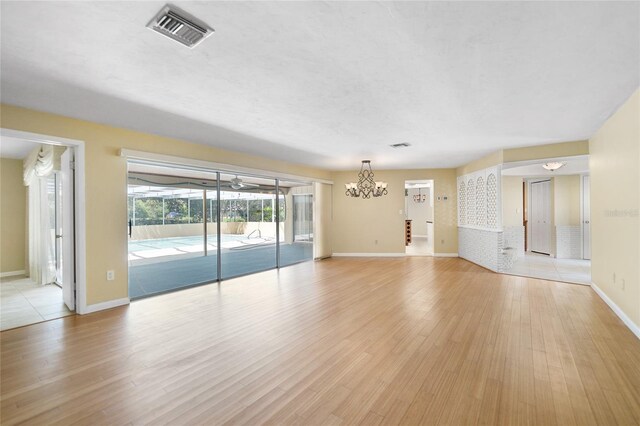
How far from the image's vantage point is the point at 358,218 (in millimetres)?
8570

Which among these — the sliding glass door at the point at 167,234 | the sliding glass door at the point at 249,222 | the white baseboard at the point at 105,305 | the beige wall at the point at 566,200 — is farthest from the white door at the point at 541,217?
the white baseboard at the point at 105,305

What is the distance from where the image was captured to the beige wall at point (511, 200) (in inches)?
320

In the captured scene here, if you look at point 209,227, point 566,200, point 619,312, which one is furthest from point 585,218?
point 209,227

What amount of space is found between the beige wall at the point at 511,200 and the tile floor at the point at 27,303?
9405 mm

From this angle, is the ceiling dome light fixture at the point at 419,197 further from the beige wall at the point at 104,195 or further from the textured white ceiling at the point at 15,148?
the textured white ceiling at the point at 15,148

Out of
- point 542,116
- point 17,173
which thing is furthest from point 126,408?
point 17,173

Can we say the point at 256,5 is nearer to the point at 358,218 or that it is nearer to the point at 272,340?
the point at 272,340

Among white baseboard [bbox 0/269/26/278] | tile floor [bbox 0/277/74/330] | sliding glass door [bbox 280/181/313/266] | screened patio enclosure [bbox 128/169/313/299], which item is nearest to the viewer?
tile floor [bbox 0/277/74/330]

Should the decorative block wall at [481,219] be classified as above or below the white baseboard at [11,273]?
above

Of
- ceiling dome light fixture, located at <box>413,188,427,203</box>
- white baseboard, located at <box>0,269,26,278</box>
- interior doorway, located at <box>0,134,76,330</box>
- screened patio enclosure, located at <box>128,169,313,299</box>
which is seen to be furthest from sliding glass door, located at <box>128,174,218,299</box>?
ceiling dome light fixture, located at <box>413,188,427,203</box>

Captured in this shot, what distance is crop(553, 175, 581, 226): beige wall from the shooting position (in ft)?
24.7

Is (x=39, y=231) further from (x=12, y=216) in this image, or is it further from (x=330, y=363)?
(x=330, y=363)

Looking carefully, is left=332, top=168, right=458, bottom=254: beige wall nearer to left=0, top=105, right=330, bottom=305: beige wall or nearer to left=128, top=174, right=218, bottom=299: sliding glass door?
left=128, top=174, right=218, bottom=299: sliding glass door

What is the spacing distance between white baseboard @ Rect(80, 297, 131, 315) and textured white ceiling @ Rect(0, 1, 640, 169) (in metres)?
2.36
